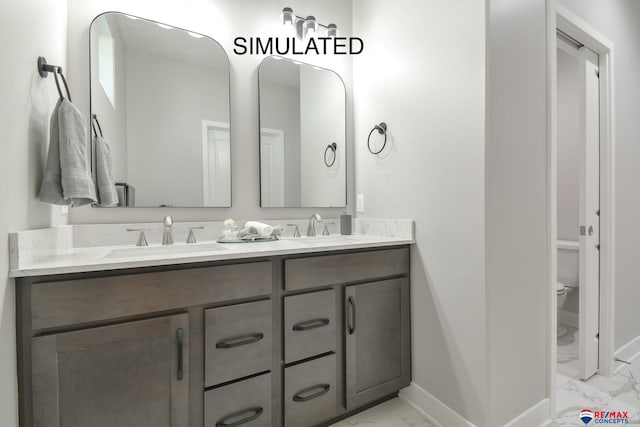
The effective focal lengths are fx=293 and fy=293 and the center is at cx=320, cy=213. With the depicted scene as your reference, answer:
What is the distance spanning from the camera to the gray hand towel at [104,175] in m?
1.32

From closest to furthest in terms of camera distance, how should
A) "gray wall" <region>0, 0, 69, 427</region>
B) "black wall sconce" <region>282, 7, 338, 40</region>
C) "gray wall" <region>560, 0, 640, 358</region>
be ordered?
"gray wall" <region>0, 0, 69, 427</region>
"black wall sconce" <region>282, 7, 338, 40</region>
"gray wall" <region>560, 0, 640, 358</region>

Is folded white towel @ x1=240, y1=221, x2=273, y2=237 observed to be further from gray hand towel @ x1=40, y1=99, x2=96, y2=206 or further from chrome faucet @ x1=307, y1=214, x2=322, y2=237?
gray hand towel @ x1=40, y1=99, x2=96, y2=206

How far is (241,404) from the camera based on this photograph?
117 cm

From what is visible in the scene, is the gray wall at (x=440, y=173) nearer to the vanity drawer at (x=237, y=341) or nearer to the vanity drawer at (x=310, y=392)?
the vanity drawer at (x=310, y=392)

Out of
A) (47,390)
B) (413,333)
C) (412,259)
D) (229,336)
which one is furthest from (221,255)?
(413,333)

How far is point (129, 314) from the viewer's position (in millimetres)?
977

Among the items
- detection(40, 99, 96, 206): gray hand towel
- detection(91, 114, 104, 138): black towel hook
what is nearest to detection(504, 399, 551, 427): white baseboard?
detection(40, 99, 96, 206): gray hand towel

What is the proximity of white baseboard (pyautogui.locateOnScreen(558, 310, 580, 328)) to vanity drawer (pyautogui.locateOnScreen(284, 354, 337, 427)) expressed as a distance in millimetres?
2693

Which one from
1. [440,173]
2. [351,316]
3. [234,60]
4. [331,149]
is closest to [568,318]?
[440,173]

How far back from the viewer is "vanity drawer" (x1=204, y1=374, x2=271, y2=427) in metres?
1.11

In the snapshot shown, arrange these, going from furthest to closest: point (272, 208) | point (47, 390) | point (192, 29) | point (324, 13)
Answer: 1. point (324, 13)
2. point (272, 208)
3. point (192, 29)
4. point (47, 390)

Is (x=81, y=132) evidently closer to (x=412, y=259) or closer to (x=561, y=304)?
(x=412, y=259)

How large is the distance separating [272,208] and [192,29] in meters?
1.10

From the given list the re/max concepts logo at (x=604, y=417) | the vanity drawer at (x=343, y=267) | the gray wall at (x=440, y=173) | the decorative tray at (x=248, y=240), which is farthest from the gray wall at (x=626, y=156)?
the decorative tray at (x=248, y=240)
